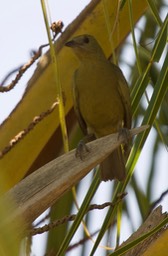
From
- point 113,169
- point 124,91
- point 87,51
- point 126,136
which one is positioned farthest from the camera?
point 87,51

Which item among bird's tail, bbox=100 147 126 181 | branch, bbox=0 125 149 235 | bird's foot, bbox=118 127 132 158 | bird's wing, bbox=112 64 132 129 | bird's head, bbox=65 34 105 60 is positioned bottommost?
branch, bbox=0 125 149 235

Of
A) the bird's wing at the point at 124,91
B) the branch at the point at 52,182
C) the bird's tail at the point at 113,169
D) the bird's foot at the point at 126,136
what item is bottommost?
the branch at the point at 52,182

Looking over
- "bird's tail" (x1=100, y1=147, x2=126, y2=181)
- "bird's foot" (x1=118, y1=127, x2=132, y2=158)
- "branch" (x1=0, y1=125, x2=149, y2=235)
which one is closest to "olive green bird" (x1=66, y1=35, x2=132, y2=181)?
"bird's tail" (x1=100, y1=147, x2=126, y2=181)

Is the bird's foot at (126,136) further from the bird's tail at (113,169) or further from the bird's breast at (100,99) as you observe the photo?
the bird's breast at (100,99)

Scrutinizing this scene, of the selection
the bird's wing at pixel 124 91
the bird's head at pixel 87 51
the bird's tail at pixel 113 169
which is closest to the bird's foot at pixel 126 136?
the bird's tail at pixel 113 169

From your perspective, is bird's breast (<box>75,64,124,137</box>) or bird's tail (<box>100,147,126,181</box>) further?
bird's breast (<box>75,64,124,137</box>)

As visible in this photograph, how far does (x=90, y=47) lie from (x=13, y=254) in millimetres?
3020

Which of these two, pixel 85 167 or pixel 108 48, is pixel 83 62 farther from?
pixel 85 167

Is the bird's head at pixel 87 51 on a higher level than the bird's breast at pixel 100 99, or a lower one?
higher

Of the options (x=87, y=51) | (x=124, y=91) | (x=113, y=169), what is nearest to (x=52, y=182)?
(x=113, y=169)

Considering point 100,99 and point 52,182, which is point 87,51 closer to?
point 100,99

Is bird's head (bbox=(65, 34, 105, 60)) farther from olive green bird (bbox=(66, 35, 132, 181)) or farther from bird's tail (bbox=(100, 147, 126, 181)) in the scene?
bird's tail (bbox=(100, 147, 126, 181))

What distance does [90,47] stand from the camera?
3488 millimetres

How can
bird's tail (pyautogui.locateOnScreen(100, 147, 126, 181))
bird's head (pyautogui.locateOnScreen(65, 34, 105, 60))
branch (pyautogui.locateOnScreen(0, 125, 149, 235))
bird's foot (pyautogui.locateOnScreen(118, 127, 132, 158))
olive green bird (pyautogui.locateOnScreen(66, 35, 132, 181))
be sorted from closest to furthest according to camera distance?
1. branch (pyautogui.locateOnScreen(0, 125, 149, 235))
2. bird's foot (pyautogui.locateOnScreen(118, 127, 132, 158))
3. bird's tail (pyautogui.locateOnScreen(100, 147, 126, 181))
4. bird's head (pyautogui.locateOnScreen(65, 34, 105, 60))
5. olive green bird (pyautogui.locateOnScreen(66, 35, 132, 181))
